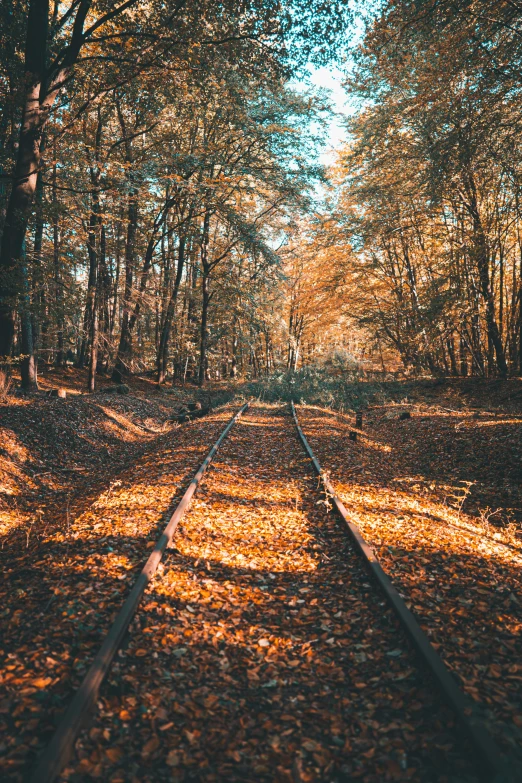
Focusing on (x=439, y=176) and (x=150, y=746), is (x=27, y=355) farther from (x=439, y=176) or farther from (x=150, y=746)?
(x=439, y=176)

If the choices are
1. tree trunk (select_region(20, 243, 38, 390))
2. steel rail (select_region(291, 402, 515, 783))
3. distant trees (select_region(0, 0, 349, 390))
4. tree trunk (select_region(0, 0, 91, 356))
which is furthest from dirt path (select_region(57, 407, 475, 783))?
tree trunk (select_region(20, 243, 38, 390))

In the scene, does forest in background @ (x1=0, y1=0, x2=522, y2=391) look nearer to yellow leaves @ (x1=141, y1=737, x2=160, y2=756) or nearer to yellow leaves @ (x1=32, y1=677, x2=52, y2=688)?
yellow leaves @ (x1=32, y1=677, x2=52, y2=688)

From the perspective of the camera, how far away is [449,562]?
4.14 m

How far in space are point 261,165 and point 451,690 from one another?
19.2m

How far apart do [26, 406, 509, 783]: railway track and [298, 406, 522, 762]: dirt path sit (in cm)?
26

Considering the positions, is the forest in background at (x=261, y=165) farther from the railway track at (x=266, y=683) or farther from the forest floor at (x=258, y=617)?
the railway track at (x=266, y=683)

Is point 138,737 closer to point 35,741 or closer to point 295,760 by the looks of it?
point 35,741

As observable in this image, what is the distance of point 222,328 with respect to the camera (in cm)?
2675

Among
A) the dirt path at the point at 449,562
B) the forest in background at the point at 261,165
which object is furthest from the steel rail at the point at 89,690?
the forest in background at the point at 261,165

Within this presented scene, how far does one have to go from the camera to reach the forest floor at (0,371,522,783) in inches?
87.9

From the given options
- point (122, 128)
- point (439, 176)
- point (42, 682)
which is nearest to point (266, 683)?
point (42, 682)

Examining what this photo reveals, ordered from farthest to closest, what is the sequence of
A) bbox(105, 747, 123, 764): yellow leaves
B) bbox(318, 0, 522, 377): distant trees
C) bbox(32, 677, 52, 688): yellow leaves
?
bbox(318, 0, 522, 377): distant trees
bbox(32, 677, 52, 688): yellow leaves
bbox(105, 747, 123, 764): yellow leaves

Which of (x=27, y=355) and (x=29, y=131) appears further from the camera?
(x=27, y=355)

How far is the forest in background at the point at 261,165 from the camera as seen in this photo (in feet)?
26.6
